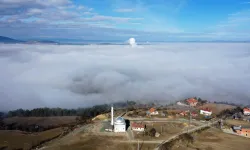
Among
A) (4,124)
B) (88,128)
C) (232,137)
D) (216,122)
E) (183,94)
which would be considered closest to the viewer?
(232,137)

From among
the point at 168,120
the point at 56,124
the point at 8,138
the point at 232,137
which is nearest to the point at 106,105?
the point at 56,124

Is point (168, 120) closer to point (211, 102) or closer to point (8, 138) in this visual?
point (211, 102)

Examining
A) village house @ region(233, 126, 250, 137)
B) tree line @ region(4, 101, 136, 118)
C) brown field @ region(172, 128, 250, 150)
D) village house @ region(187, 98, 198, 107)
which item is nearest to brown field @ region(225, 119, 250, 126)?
village house @ region(233, 126, 250, 137)

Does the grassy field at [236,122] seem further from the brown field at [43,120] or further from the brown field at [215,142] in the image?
the brown field at [43,120]

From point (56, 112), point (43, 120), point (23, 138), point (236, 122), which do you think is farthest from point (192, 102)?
point (23, 138)

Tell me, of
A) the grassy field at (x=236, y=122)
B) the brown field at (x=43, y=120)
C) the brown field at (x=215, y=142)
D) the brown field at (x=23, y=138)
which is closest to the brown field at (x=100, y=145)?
the brown field at (x=215, y=142)

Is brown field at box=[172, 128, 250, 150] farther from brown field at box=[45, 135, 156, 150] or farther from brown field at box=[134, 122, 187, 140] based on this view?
brown field at box=[45, 135, 156, 150]
